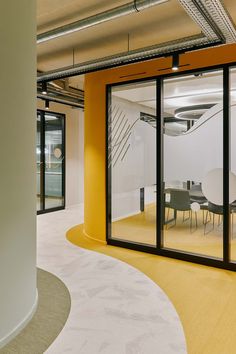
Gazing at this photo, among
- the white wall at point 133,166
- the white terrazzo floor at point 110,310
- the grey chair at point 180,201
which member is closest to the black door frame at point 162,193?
the white wall at point 133,166

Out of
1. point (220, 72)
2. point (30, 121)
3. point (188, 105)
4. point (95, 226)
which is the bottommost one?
point (95, 226)

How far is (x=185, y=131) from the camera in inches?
182

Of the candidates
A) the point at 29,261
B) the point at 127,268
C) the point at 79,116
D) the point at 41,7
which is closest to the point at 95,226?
the point at 127,268

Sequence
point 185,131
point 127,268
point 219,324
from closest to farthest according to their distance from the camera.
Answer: point 219,324 < point 127,268 < point 185,131

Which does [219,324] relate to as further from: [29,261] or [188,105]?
[188,105]

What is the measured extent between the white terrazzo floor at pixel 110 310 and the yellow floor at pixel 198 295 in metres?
0.12

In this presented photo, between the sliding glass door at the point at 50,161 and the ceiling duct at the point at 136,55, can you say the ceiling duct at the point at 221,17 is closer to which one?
the ceiling duct at the point at 136,55

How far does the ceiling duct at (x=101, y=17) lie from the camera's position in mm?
3160

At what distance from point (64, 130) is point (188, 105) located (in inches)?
197

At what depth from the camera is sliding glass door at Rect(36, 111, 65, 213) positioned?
8078 mm

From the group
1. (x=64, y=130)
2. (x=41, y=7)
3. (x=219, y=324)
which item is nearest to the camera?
(x=219, y=324)

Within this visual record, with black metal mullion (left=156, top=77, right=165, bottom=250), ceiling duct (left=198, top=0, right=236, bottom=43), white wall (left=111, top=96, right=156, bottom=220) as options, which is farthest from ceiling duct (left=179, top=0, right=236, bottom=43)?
white wall (left=111, top=96, right=156, bottom=220)

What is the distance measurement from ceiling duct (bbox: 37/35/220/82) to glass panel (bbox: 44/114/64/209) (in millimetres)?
3117

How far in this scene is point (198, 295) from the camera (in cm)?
338
